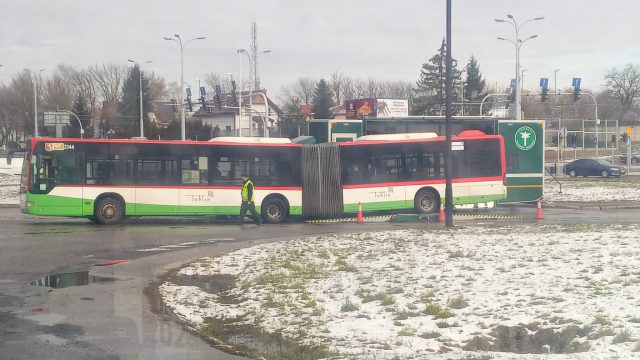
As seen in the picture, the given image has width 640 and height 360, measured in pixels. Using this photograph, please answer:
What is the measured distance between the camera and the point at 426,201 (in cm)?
2484

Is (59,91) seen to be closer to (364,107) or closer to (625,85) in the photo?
(364,107)

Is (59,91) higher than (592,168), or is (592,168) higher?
(59,91)

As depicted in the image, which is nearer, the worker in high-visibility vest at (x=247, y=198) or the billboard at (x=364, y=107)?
the worker in high-visibility vest at (x=247, y=198)

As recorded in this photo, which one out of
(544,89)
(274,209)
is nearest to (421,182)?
(274,209)

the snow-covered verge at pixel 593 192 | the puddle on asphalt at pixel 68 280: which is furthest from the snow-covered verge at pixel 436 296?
the snow-covered verge at pixel 593 192

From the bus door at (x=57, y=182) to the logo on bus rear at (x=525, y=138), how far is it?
1761 centimetres

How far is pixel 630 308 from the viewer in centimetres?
746

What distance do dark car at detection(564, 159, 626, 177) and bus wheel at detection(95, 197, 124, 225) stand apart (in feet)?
127

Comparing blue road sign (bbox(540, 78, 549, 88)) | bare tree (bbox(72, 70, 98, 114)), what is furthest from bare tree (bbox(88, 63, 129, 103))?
blue road sign (bbox(540, 78, 549, 88))

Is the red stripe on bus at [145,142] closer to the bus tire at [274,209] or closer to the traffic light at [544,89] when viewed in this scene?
the bus tire at [274,209]

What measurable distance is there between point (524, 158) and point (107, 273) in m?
20.5

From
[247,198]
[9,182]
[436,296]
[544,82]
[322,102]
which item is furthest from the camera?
[322,102]

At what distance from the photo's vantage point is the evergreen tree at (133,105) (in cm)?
7581

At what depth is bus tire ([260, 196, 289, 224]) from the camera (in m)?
23.4
